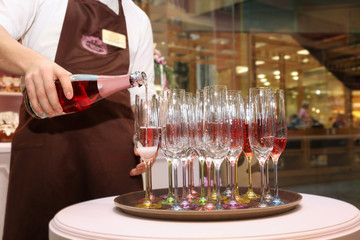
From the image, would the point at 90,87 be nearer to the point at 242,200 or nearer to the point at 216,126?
the point at 216,126

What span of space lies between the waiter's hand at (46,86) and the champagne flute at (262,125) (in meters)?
0.42

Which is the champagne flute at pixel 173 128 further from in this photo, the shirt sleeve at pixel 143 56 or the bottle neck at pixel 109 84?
the shirt sleeve at pixel 143 56

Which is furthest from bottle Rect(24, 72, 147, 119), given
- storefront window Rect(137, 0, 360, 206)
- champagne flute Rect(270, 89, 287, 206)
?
storefront window Rect(137, 0, 360, 206)

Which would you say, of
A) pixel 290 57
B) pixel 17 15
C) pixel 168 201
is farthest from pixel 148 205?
pixel 290 57

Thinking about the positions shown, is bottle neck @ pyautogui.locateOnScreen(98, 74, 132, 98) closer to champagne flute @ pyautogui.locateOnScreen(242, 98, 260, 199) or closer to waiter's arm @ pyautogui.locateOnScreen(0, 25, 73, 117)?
waiter's arm @ pyautogui.locateOnScreen(0, 25, 73, 117)

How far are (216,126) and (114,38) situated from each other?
0.68 meters

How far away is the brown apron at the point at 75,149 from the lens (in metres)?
1.23

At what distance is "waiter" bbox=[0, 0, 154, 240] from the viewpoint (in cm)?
122

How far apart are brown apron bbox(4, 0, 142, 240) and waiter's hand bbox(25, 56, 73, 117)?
0.28 m

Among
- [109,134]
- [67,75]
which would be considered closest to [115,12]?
[109,134]

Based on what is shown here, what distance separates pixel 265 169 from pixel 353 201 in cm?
396

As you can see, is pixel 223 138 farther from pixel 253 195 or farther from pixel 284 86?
pixel 284 86

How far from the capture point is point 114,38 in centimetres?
144

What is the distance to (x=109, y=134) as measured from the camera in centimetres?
132
